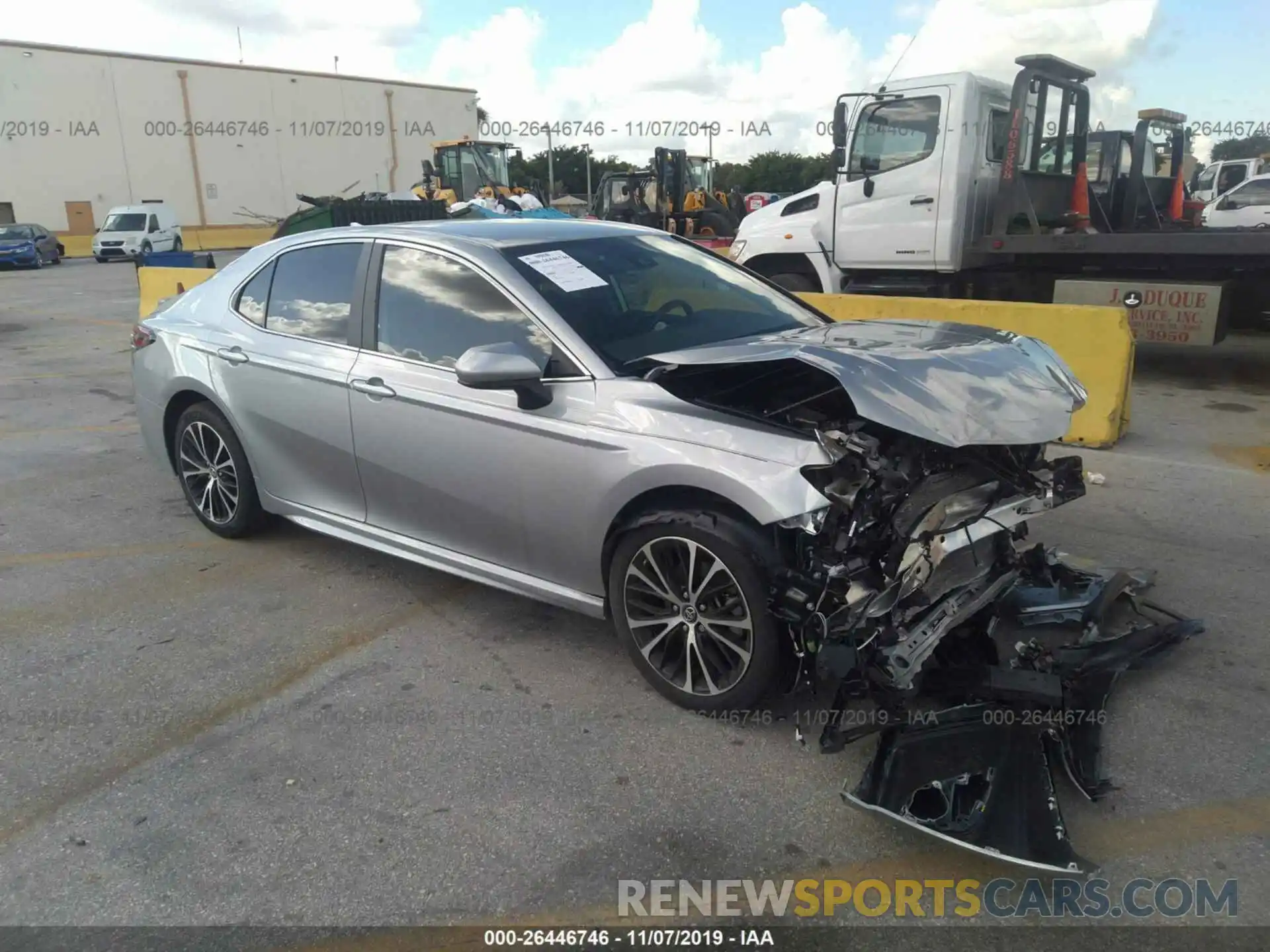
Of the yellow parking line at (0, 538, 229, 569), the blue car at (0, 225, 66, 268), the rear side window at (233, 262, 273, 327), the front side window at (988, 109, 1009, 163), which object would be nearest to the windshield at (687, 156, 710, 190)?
the front side window at (988, 109, 1009, 163)

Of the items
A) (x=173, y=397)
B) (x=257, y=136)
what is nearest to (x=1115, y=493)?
(x=173, y=397)

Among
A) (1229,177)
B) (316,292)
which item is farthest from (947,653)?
(1229,177)

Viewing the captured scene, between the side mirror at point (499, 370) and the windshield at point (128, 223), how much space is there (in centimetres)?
3321

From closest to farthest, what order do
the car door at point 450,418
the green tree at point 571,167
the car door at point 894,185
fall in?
the car door at point 450,418 < the car door at point 894,185 < the green tree at point 571,167

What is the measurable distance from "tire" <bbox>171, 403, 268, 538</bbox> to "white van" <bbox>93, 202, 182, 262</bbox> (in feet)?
93.9

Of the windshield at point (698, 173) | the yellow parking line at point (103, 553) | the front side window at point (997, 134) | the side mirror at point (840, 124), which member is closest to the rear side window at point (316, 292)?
the yellow parking line at point (103, 553)

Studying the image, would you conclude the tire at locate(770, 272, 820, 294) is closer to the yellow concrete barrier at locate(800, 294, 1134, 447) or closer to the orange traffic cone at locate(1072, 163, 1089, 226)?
the orange traffic cone at locate(1072, 163, 1089, 226)

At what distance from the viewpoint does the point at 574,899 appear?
2561 millimetres

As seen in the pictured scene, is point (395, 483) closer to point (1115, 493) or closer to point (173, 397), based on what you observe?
point (173, 397)

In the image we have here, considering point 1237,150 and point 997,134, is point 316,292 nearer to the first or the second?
point 997,134

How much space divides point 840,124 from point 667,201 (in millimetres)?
11501

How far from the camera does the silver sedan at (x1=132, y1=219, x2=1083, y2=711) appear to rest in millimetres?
3010

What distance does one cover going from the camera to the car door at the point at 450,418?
3561 mm

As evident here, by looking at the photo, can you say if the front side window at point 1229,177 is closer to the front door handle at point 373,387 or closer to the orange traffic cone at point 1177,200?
the orange traffic cone at point 1177,200
